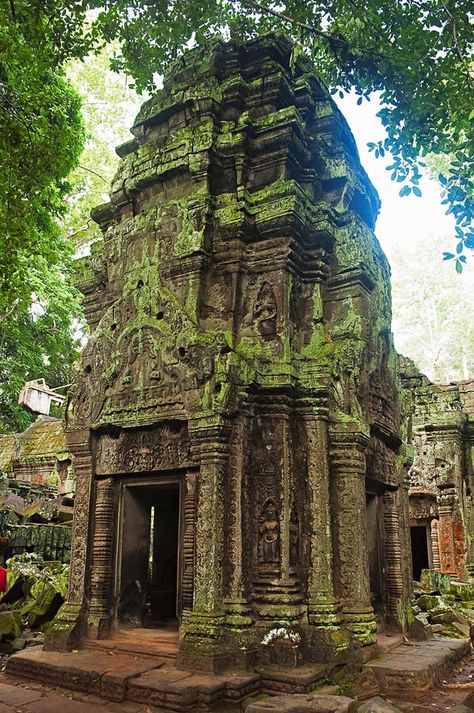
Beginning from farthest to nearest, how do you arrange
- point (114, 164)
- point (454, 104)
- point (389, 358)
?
point (114, 164) → point (389, 358) → point (454, 104)

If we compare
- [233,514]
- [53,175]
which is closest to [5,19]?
[53,175]

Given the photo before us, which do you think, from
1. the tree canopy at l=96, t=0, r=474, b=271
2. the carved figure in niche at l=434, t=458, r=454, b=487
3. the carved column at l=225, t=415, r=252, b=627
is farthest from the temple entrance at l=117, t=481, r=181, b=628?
the carved figure in niche at l=434, t=458, r=454, b=487

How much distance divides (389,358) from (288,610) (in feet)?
12.8

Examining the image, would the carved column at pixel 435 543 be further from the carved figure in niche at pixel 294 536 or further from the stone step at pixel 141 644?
the stone step at pixel 141 644

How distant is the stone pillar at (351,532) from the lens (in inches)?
231

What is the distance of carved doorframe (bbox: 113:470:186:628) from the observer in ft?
20.7

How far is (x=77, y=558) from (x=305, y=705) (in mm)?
3240

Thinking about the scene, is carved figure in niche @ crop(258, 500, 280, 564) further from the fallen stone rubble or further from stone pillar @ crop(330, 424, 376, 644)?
the fallen stone rubble

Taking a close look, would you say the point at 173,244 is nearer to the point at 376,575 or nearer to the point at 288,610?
the point at 288,610

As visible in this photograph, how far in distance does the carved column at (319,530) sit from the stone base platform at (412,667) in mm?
629

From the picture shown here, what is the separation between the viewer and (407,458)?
8.40m

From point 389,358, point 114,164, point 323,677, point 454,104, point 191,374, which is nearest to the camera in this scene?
point 323,677

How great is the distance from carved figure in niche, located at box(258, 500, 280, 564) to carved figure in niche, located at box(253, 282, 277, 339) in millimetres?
1898

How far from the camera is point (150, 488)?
7.01 metres
